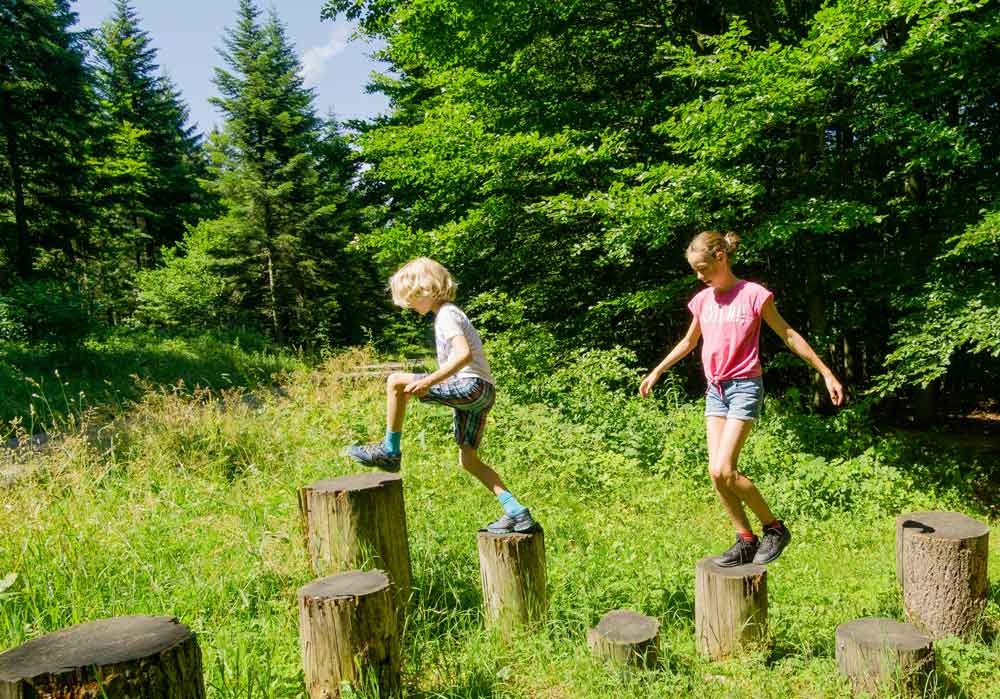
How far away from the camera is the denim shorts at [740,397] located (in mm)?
3781

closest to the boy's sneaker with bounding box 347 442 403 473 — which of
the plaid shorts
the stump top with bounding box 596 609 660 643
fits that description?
the plaid shorts

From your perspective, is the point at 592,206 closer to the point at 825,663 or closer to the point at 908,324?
the point at 908,324

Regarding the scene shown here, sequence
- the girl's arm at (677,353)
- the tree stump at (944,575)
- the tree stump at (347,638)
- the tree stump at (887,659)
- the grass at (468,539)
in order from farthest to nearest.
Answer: the girl's arm at (677,353) → the tree stump at (944,575) → the grass at (468,539) → the tree stump at (887,659) → the tree stump at (347,638)

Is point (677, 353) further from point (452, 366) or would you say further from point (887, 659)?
point (887, 659)

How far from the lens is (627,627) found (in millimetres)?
3277

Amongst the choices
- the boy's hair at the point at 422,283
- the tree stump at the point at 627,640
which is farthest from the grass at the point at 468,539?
the boy's hair at the point at 422,283

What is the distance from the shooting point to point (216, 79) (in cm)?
2664

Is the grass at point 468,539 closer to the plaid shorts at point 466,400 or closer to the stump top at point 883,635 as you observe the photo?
the stump top at point 883,635

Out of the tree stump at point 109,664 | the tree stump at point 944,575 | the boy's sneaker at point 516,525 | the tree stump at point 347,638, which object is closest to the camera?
the tree stump at point 109,664

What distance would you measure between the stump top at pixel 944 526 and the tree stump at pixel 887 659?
901 mm

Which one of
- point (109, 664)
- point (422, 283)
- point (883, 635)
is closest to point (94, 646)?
point (109, 664)

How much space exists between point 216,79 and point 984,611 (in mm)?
29249

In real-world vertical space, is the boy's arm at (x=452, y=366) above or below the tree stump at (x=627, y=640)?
above

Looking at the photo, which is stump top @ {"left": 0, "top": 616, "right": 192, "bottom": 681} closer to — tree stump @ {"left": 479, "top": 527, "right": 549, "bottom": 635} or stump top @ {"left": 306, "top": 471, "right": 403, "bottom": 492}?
stump top @ {"left": 306, "top": 471, "right": 403, "bottom": 492}
